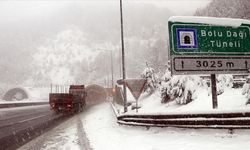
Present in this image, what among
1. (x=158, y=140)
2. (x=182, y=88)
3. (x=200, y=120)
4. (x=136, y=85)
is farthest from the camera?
(x=182, y=88)

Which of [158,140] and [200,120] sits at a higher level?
[200,120]

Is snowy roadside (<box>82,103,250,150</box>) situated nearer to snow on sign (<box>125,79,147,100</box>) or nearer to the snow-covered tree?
snow on sign (<box>125,79,147,100</box>)

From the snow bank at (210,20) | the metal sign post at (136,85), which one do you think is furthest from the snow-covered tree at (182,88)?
the snow bank at (210,20)

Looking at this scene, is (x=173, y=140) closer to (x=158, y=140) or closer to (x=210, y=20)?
(x=158, y=140)

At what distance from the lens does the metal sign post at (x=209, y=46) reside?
40.6 feet

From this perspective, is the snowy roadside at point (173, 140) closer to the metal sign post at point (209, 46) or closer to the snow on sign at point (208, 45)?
the metal sign post at point (209, 46)

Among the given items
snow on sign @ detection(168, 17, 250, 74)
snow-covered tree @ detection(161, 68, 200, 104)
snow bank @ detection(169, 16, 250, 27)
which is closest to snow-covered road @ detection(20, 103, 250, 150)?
snow on sign @ detection(168, 17, 250, 74)

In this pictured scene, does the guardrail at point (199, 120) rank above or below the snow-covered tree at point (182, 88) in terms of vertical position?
below

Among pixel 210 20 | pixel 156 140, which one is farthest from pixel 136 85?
pixel 210 20

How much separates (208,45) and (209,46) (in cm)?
5

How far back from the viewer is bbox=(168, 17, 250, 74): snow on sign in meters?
12.4

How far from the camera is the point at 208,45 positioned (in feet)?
41.5

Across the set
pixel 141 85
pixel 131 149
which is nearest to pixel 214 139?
pixel 131 149

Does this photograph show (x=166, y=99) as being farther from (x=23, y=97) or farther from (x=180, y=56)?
(x=23, y=97)
